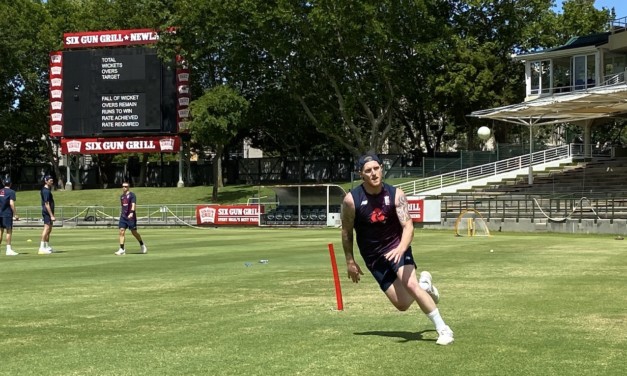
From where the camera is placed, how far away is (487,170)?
164 feet

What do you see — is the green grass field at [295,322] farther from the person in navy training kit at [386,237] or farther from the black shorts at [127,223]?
the black shorts at [127,223]

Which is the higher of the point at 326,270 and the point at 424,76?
the point at 424,76

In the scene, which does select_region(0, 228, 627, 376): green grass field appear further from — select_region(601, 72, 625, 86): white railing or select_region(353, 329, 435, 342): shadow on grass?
select_region(601, 72, 625, 86): white railing

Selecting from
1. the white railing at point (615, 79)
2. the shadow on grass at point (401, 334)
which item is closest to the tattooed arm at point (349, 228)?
the shadow on grass at point (401, 334)

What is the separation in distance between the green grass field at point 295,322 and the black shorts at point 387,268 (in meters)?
0.60

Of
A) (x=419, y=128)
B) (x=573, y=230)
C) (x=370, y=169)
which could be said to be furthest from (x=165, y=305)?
(x=419, y=128)

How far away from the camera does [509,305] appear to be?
33.4 feet

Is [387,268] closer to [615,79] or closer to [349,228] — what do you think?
[349,228]

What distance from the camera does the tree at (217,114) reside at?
55375 mm

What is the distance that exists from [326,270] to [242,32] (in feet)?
142

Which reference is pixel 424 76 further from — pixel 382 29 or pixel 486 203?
pixel 486 203

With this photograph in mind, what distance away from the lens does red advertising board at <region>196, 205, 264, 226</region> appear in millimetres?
44000

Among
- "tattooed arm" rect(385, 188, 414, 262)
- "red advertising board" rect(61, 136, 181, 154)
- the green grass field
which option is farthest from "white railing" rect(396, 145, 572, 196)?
"tattooed arm" rect(385, 188, 414, 262)

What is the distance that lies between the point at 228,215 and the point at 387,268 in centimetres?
3747
